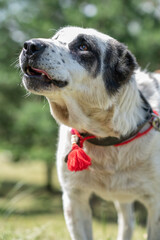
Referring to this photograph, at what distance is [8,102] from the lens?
13031 mm

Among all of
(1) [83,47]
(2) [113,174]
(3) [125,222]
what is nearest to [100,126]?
(2) [113,174]

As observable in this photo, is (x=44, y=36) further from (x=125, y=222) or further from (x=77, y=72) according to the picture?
(x=77, y=72)

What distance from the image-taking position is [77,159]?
279cm

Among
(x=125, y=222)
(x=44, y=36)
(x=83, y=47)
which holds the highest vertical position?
(x=83, y=47)

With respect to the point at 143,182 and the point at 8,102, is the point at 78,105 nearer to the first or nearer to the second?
the point at 143,182

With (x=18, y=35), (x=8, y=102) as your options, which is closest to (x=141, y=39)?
(x=18, y=35)

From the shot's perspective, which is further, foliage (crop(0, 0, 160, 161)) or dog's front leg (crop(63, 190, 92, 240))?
foliage (crop(0, 0, 160, 161))

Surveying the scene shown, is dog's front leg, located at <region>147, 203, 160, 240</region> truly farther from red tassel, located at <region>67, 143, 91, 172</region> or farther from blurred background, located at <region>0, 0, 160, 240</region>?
blurred background, located at <region>0, 0, 160, 240</region>

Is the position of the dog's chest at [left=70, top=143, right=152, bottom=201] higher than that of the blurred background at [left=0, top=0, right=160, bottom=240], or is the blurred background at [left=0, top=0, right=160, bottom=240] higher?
the dog's chest at [left=70, top=143, right=152, bottom=201]

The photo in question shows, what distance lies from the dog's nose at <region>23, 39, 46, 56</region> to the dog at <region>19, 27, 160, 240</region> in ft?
0.48

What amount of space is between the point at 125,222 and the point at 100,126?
1865 millimetres

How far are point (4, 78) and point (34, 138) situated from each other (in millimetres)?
2095

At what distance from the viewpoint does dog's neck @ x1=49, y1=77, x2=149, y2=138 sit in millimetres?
2846

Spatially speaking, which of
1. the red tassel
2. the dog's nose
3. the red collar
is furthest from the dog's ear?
the dog's nose
